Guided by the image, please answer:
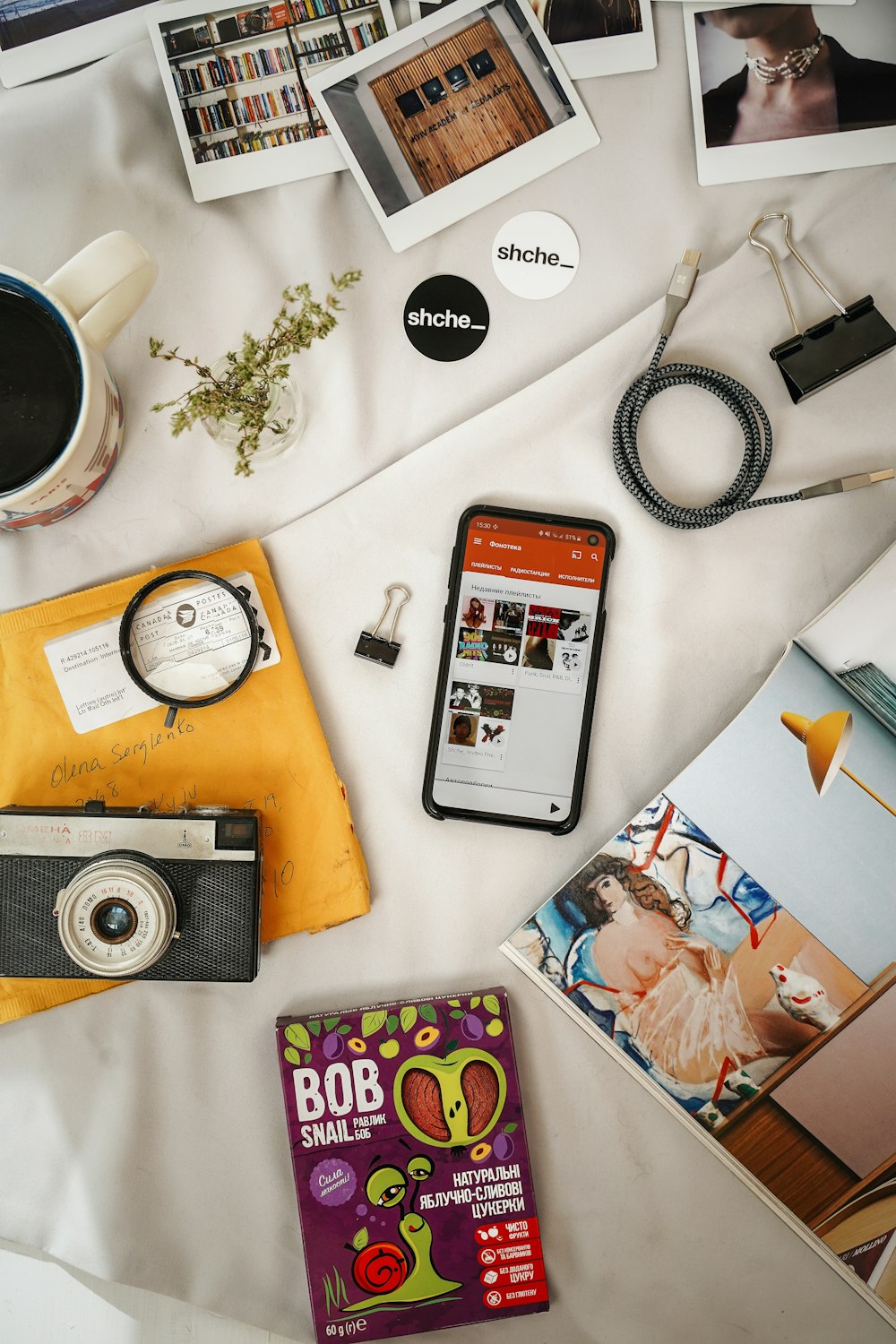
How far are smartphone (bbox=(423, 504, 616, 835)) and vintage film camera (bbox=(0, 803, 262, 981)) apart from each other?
0.22 metres

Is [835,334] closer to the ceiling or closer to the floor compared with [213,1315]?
closer to the ceiling

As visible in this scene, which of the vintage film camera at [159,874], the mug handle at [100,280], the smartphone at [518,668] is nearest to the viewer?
the mug handle at [100,280]

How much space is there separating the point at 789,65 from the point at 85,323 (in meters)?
0.82

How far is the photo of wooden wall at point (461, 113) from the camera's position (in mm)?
980

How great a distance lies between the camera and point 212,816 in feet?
2.84

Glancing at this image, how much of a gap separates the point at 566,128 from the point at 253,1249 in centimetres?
127

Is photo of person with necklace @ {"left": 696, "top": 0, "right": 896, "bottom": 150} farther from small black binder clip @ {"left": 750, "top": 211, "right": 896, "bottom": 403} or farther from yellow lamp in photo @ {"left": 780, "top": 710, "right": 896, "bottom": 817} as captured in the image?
yellow lamp in photo @ {"left": 780, "top": 710, "right": 896, "bottom": 817}

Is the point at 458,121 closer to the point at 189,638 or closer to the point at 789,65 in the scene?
the point at 789,65

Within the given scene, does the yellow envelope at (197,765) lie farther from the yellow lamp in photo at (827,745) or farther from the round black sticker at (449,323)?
the yellow lamp in photo at (827,745)

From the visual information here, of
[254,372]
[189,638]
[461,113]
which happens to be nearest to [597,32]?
[461,113]

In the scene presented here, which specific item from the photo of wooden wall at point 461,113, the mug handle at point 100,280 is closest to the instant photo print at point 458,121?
the photo of wooden wall at point 461,113

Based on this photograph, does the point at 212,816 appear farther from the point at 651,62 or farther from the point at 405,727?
the point at 651,62

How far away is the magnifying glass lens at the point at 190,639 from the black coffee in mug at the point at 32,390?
183mm

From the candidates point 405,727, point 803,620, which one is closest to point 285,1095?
point 405,727
